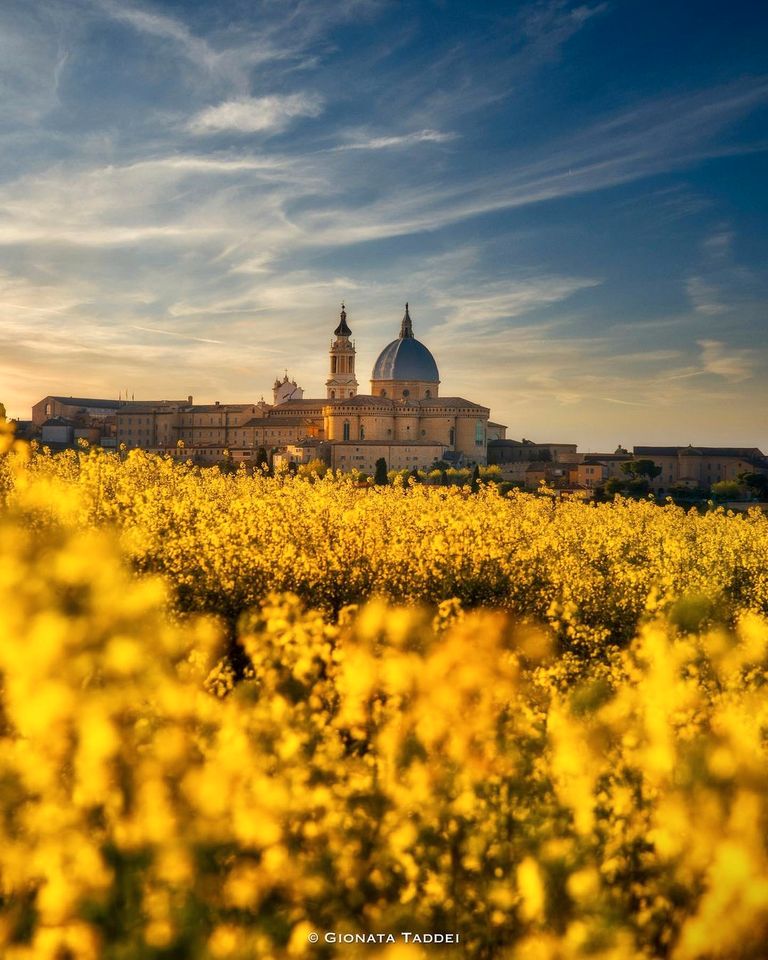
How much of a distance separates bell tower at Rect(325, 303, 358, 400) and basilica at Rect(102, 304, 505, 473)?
0.12 metres

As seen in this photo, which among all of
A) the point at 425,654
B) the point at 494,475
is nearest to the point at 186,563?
the point at 425,654

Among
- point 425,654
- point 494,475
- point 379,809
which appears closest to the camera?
point 379,809

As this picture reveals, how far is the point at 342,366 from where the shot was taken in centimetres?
11750

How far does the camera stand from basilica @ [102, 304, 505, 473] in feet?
302

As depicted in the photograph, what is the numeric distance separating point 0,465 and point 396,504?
8.71 metres

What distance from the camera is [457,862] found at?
5246 millimetres

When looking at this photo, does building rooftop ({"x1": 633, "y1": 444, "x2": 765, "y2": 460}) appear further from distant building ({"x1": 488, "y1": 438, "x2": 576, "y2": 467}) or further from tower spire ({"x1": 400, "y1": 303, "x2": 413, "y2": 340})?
tower spire ({"x1": 400, "y1": 303, "x2": 413, "y2": 340})

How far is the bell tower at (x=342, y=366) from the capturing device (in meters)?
116

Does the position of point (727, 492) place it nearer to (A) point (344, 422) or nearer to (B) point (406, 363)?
(A) point (344, 422)

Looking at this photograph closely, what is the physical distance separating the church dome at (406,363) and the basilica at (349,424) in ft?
0.38

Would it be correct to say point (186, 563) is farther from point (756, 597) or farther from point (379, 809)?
point (756, 597)

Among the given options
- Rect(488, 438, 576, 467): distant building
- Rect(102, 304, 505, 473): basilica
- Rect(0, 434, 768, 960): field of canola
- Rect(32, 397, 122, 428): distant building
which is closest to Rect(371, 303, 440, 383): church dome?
Rect(102, 304, 505, 473): basilica

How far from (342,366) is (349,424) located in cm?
1848

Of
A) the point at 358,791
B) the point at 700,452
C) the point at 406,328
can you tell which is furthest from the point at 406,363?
the point at 358,791
